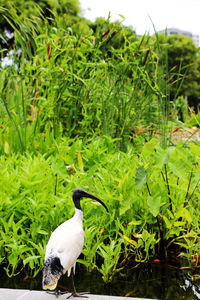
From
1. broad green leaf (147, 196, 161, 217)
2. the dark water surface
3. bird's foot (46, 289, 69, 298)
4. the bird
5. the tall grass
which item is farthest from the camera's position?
the tall grass

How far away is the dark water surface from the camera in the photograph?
73.2 inches

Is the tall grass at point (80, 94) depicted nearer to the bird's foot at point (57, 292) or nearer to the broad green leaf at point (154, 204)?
Result: the broad green leaf at point (154, 204)

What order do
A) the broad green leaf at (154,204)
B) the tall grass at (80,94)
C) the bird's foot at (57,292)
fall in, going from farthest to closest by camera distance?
the tall grass at (80,94)
the broad green leaf at (154,204)
the bird's foot at (57,292)

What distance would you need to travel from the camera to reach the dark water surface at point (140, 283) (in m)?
1.86

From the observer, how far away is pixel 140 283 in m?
1.96

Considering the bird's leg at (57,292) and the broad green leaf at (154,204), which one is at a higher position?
the broad green leaf at (154,204)

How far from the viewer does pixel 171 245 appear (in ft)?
7.86

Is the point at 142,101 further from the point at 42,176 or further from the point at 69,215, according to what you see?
the point at 69,215

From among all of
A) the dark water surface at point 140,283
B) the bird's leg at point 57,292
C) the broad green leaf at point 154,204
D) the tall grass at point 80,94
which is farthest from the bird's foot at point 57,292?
the tall grass at point 80,94

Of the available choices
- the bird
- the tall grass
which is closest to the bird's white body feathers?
the bird

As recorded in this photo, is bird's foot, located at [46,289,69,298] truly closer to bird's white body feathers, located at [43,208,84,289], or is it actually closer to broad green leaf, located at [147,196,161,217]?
bird's white body feathers, located at [43,208,84,289]

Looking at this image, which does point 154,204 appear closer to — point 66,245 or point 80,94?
point 66,245

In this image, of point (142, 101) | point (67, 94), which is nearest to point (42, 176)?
point (67, 94)

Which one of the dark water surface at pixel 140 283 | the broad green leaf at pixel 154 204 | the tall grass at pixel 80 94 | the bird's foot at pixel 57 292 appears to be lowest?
the dark water surface at pixel 140 283
